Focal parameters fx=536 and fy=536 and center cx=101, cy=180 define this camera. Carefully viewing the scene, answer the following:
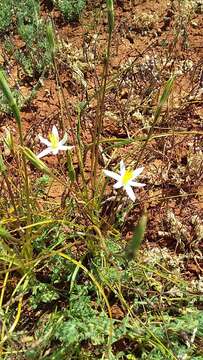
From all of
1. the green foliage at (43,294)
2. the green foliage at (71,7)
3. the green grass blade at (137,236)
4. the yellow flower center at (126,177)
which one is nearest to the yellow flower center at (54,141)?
the yellow flower center at (126,177)

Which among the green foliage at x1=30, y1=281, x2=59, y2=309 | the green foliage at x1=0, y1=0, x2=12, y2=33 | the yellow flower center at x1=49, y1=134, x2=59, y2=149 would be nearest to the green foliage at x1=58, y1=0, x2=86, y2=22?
the green foliage at x1=0, y1=0, x2=12, y2=33

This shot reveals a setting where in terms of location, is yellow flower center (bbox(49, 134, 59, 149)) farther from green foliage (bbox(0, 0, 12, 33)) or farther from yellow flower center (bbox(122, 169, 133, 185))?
green foliage (bbox(0, 0, 12, 33))

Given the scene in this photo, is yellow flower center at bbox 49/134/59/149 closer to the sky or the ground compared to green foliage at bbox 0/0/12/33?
closer to the ground

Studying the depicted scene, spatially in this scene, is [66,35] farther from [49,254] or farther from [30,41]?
[49,254]

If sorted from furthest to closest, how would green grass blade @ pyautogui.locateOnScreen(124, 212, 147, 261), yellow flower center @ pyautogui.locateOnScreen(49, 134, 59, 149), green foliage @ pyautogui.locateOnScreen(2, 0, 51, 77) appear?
1. green foliage @ pyautogui.locateOnScreen(2, 0, 51, 77)
2. yellow flower center @ pyautogui.locateOnScreen(49, 134, 59, 149)
3. green grass blade @ pyautogui.locateOnScreen(124, 212, 147, 261)

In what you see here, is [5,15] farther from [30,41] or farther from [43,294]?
[43,294]

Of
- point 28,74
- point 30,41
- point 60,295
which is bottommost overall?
point 60,295

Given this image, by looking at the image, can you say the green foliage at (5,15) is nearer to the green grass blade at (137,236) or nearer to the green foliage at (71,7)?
the green foliage at (71,7)

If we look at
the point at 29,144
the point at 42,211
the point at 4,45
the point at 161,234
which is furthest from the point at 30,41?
the point at 161,234

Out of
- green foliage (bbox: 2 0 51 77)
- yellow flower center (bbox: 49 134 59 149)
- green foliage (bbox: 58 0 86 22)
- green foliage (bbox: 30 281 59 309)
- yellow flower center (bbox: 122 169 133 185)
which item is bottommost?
green foliage (bbox: 30 281 59 309)
